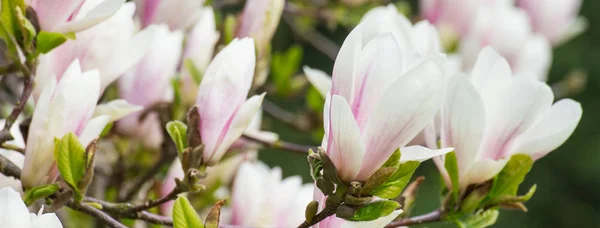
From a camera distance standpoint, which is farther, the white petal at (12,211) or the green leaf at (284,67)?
the green leaf at (284,67)

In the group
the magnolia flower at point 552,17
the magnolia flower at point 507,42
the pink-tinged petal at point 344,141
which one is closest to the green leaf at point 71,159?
the pink-tinged petal at point 344,141

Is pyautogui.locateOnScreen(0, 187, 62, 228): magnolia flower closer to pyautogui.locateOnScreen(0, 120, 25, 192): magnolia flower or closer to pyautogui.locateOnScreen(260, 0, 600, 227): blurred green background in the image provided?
pyautogui.locateOnScreen(0, 120, 25, 192): magnolia flower

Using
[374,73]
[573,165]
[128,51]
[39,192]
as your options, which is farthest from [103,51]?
[573,165]

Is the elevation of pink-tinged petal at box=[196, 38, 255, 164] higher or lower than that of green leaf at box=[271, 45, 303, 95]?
higher

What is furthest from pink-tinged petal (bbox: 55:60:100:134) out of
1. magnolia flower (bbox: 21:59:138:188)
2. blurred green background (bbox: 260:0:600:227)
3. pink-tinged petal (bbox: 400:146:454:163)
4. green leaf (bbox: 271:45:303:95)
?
blurred green background (bbox: 260:0:600:227)

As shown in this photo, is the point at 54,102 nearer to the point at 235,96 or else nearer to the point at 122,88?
the point at 235,96

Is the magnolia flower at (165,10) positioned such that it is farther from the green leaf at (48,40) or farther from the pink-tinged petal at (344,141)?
the pink-tinged petal at (344,141)
